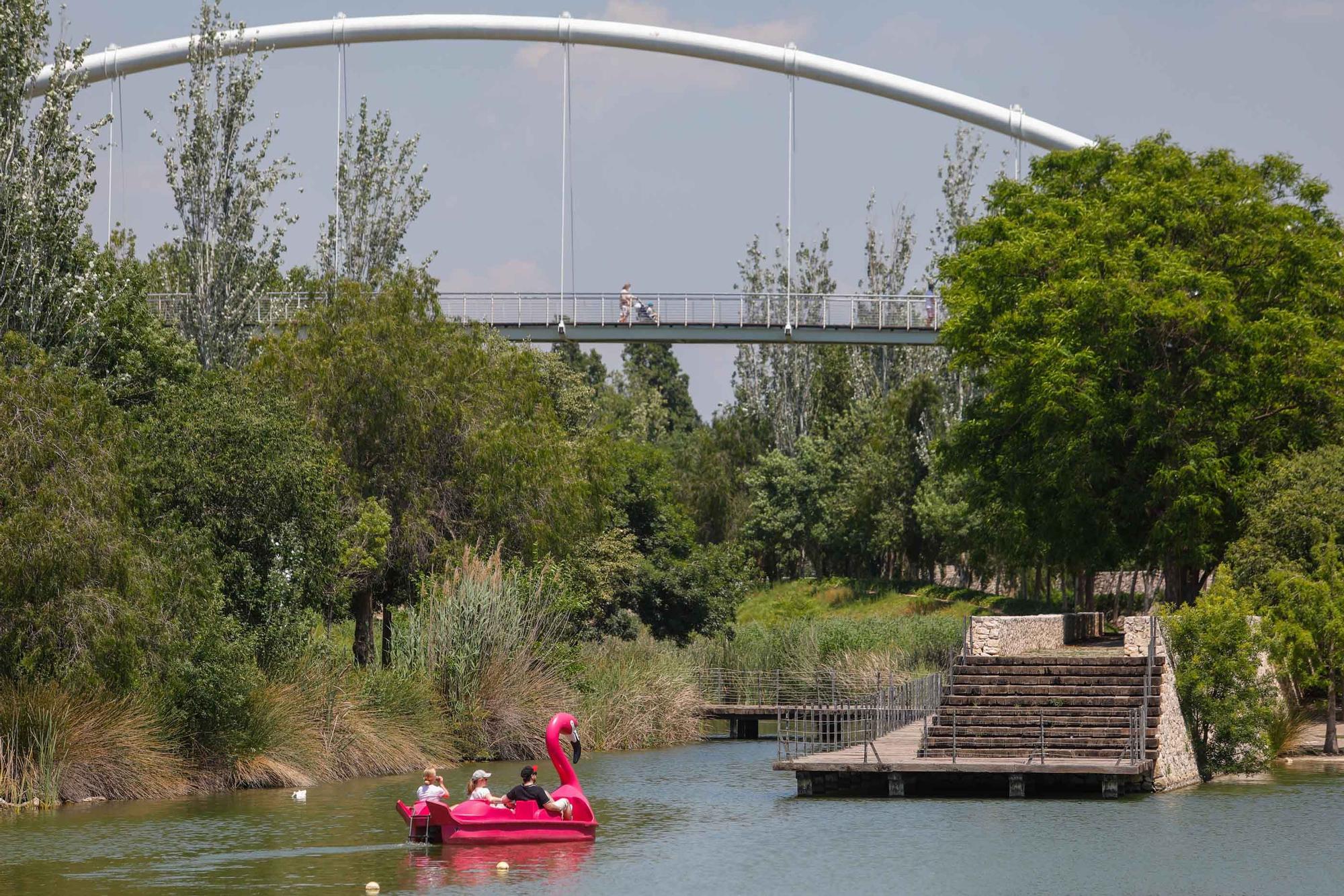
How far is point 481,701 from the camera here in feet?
126

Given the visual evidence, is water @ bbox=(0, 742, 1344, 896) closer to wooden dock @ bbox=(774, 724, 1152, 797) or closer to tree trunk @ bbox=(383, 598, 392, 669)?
wooden dock @ bbox=(774, 724, 1152, 797)

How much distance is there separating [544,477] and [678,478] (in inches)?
1740

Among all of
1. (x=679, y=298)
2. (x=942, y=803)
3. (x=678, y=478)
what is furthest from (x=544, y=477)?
(x=678, y=478)

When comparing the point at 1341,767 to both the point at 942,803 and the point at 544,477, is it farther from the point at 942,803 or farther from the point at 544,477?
the point at 544,477

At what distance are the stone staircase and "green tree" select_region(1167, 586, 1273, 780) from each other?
157 centimetres

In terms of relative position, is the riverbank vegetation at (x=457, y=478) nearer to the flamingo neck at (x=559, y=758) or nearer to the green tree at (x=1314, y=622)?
the green tree at (x=1314, y=622)

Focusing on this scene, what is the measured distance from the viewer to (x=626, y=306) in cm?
6544

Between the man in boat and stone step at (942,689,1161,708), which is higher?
stone step at (942,689,1161,708)

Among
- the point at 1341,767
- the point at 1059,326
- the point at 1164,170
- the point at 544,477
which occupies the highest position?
the point at 1164,170

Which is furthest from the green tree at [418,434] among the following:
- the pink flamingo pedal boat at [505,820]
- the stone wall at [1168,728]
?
the stone wall at [1168,728]

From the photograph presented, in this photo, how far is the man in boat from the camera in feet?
86.9

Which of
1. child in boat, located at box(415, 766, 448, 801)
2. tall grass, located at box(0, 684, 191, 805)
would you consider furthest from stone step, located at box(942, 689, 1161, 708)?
tall grass, located at box(0, 684, 191, 805)

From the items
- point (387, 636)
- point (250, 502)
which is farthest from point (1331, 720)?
point (250, 502)

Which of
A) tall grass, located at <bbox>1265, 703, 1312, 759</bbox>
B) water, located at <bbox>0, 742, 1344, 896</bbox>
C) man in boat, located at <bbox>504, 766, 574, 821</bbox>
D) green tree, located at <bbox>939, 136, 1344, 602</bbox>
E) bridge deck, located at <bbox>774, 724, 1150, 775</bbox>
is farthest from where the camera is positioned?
green tree, located at <bbox>939, 136, 1344, 602</bbox>
